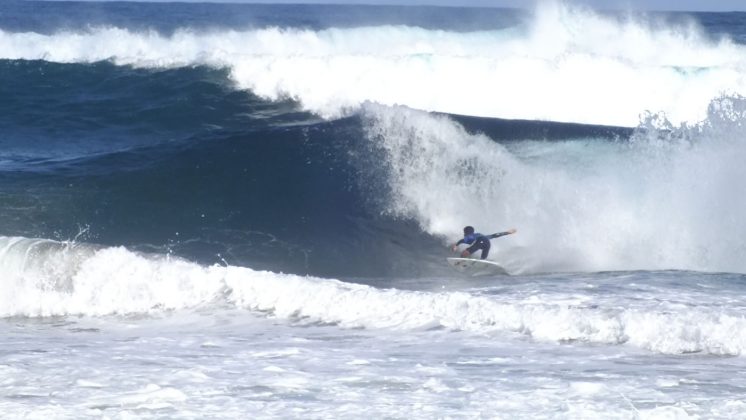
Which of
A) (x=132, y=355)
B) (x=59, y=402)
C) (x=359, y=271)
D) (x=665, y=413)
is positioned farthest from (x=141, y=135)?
(x=665, y=413)

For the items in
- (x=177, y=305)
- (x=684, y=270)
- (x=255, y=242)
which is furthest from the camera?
(x=255, y=242)

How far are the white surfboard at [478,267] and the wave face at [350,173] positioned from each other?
423 mm

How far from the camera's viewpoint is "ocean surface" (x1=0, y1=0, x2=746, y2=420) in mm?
8617

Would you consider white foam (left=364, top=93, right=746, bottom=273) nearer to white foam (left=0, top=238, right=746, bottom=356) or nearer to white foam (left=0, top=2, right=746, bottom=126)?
white foam (left=0, top=238, right=746, bottom=356)

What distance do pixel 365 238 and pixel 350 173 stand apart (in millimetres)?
2064

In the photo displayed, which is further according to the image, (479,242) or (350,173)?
(350,173)

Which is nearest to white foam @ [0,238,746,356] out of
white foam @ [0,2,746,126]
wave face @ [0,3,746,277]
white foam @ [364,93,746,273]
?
wave face @ [0,3,746,277]

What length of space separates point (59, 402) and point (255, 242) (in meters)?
7.13

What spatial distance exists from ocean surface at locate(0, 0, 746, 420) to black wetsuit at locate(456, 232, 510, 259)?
46cm

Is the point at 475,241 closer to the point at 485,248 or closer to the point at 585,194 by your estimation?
the point at 485,248

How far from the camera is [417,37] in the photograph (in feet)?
140

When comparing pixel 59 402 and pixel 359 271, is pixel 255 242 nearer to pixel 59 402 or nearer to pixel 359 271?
pixel 359 271

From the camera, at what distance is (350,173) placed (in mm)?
17250

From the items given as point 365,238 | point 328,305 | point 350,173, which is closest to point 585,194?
point 365,238
